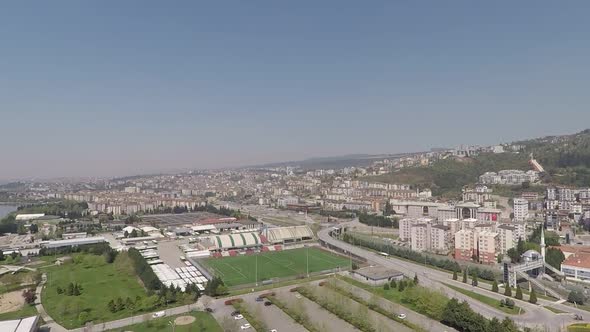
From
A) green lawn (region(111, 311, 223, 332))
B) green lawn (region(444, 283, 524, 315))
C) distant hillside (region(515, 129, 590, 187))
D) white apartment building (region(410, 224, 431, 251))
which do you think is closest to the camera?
green lawn (region(111, 311, 223, 332))

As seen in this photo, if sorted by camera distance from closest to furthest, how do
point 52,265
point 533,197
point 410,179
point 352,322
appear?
1. point 352,322
2. point 52,265
3. point 533,197
4. point 410,179

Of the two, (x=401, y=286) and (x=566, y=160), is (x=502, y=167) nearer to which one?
(x=566, y=160)

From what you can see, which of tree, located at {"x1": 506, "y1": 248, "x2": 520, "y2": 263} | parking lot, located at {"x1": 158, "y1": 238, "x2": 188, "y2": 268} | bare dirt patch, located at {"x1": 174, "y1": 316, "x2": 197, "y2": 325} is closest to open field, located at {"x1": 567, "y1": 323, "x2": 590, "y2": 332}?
tree, located at {"x1": 506, "y1": 248, "x2": 520, "y2": 263}

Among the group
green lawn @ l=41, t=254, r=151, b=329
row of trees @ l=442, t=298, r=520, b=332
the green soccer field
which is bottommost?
the green soccer field

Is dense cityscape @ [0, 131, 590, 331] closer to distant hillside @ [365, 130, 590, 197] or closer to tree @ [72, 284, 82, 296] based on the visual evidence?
tree @ [72, 284, 82, 296]

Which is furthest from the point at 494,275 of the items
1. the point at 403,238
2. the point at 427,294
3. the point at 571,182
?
the point at 571,182

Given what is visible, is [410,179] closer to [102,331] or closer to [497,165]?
[497,165]

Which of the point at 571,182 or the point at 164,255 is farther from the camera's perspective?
the point at 571,182
